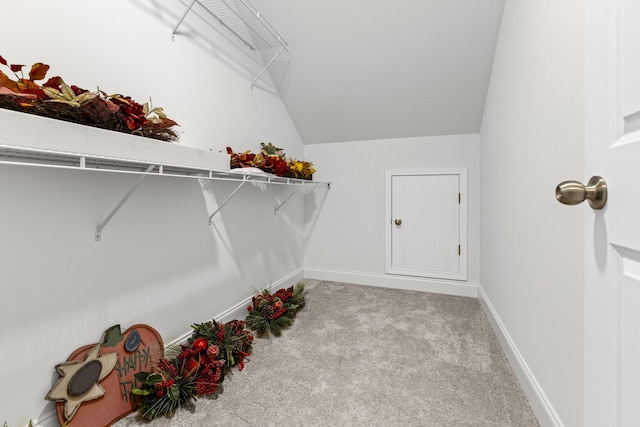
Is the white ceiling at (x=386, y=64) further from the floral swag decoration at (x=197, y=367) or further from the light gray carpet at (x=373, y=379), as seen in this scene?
the floral swag decoration at (x=197, y=367)

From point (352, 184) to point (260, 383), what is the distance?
2.02 meters

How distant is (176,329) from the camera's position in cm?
155

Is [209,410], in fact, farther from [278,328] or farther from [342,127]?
[342,127]

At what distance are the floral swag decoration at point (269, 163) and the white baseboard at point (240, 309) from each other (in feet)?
3.11

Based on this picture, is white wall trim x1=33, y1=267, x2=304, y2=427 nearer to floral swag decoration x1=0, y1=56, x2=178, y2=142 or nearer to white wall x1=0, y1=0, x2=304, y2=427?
→ white wall x1=0, y1=0, x2=304, y2=427

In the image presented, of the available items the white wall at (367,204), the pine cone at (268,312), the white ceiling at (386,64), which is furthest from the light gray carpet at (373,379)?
the white ceiling at (386,64)

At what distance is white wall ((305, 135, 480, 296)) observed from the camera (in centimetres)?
256

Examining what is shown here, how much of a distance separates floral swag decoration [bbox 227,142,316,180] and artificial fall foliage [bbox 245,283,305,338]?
2.93 feet

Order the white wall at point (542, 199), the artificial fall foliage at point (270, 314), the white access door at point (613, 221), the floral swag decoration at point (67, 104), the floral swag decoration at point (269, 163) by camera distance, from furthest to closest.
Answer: the artificial fall foliage at point (270, 314), the floral swag decoration at point (269, 163), the white wall at point (542, 199), the floral swag decoration at point (67, 104), the white access door at point (613, 221)

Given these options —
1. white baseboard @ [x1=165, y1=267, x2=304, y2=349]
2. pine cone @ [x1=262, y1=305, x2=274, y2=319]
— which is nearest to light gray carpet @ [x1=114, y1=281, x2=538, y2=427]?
pine cone @ [x1=262, y1=305, x2=274, y2=319]

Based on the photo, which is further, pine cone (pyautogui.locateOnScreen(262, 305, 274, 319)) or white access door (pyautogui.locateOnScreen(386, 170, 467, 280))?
white access door (pyautogui.locateOnScreen(386, 170, 467, 280))

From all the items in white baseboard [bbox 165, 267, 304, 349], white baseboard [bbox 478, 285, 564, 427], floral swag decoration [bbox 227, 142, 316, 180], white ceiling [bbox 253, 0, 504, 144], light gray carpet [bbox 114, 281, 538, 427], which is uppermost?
white ceiling [bbox 253, 0, 504, 144]

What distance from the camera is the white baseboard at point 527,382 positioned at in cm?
103

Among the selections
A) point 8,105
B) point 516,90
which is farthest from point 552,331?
point 8,105
